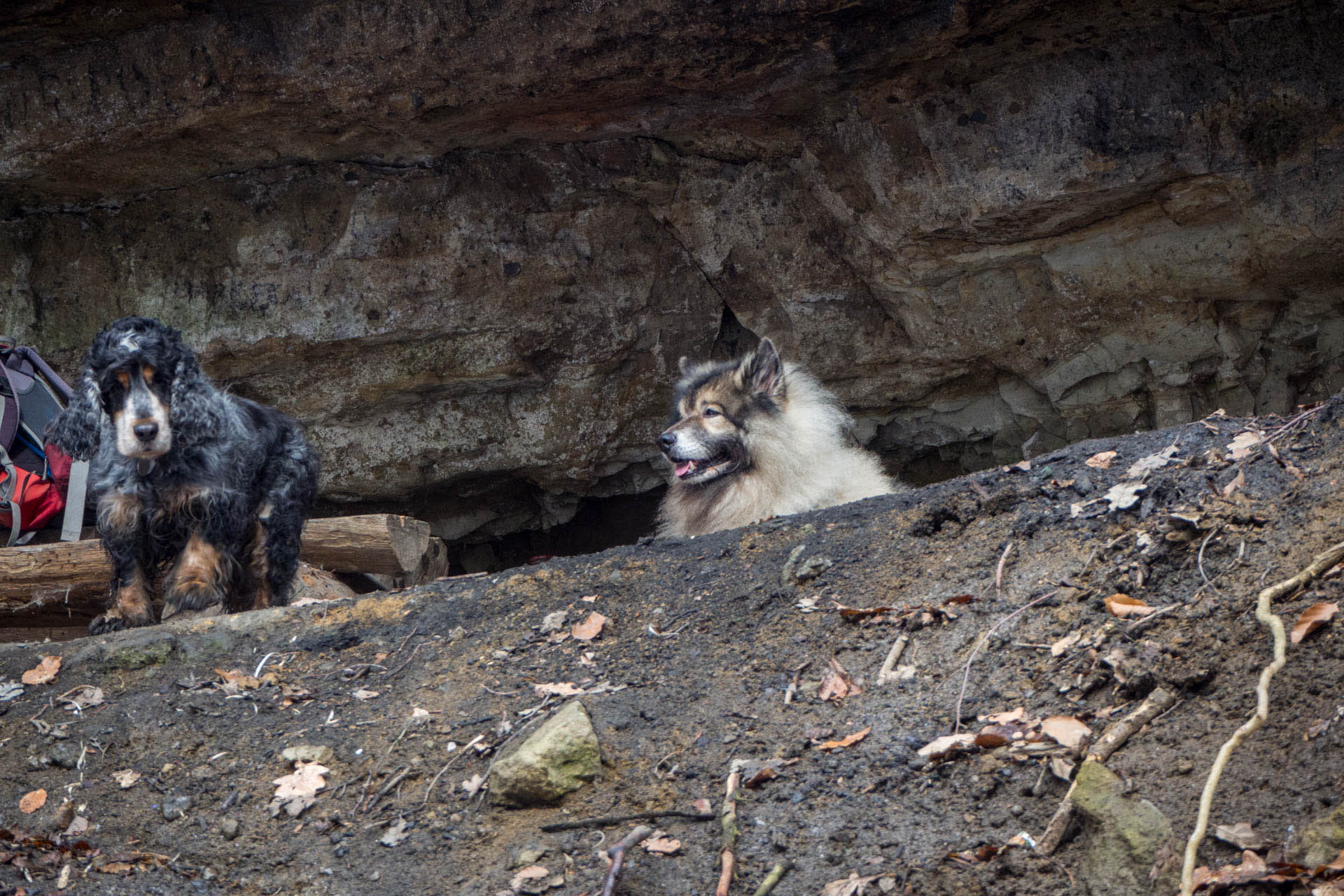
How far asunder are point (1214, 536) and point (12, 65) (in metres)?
7.63

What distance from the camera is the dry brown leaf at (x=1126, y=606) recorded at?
3531 mm

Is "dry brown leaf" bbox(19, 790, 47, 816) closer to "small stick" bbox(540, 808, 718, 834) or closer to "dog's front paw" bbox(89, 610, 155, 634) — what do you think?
"dog's front paw" bbox(89, 610, 155, 634)

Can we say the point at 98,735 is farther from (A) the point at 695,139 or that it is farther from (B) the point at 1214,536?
(A) the point at 695,139

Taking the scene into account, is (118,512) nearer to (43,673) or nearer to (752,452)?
(43,673)

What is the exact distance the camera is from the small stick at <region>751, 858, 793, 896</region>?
9.52 ft

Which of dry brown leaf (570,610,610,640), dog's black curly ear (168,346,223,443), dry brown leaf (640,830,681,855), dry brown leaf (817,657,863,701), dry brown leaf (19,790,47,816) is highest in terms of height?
dog's black curly ear (168,346,223,443)

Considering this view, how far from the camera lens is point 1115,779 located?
9.21 ft

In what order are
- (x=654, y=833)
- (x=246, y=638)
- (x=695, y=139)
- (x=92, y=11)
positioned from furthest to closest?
(x=695, y=139), (x=92, y=11), (x=246, y=638), (x=654, y=833)

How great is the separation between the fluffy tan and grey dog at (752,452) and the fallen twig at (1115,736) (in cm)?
364

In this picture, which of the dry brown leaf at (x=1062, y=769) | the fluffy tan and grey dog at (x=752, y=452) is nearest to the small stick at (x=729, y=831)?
the dry brown leaf at (x=1062, y=769)

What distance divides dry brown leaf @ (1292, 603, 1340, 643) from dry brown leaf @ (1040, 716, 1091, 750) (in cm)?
62

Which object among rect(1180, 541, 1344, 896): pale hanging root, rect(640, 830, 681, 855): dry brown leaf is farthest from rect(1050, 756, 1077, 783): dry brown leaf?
rect(640, 830, 681, 855): dry brown leaf

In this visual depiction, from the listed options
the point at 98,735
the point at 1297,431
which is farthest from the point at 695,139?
the point at 98,735

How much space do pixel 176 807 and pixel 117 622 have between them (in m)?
2.02
